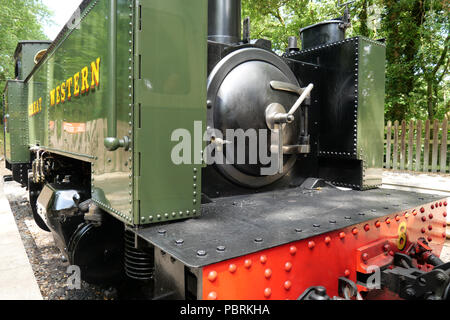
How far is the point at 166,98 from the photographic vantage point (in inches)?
66.1

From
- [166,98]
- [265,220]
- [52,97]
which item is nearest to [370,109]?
[265,220]

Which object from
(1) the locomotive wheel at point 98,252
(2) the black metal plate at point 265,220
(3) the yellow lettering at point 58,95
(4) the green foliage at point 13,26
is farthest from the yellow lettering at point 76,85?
(4) the green foliage at point 13,26

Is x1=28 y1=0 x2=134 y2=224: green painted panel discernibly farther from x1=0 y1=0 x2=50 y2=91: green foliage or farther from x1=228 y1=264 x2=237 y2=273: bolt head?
x1=0 y1=0 x2=50 y2=91: green foliage

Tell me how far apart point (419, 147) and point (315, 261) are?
7801 millimetres

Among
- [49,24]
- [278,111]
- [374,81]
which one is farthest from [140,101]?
[49,24]

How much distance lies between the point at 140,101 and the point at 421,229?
2026 mm

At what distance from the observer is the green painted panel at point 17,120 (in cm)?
565

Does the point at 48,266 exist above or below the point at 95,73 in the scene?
below

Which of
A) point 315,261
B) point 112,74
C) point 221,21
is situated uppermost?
point 221,21

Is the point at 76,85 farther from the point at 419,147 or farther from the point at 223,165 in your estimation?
the point at 419,147

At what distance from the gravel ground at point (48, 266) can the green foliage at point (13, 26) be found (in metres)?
14.0

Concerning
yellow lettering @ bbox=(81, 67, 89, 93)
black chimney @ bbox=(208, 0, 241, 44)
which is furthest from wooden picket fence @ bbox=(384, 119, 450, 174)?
yellow lettering @ bbox=(81, 67, 89, 93)
